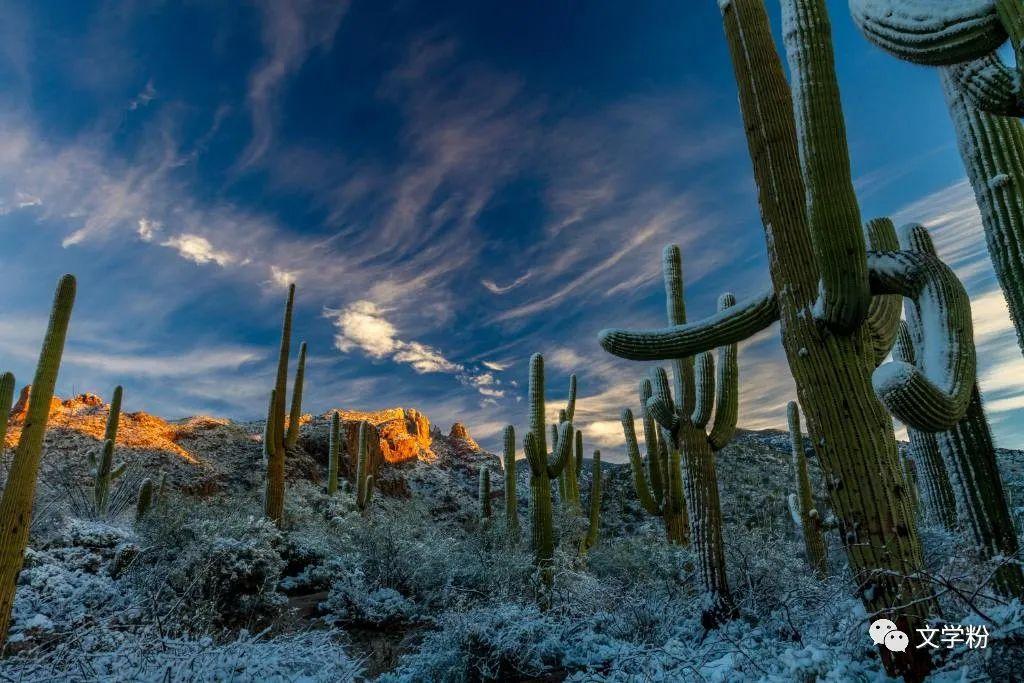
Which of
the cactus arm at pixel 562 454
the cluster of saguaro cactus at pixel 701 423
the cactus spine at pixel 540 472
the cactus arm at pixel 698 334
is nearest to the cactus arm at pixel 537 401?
the cactus spine at pixel 540 472

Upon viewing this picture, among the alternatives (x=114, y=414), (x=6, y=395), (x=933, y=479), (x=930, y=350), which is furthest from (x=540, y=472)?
(x=114, y=414)

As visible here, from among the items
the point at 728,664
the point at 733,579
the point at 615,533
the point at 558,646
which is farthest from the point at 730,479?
the point at 728,664

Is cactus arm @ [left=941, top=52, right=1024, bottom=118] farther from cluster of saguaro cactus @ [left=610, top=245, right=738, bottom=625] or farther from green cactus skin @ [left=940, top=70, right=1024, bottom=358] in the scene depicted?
cluster of saguaro cactus @ [left=610, top=245, right=738, bottom=625]

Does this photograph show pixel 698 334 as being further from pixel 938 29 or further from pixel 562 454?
pixel 562 454

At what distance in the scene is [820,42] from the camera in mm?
3572

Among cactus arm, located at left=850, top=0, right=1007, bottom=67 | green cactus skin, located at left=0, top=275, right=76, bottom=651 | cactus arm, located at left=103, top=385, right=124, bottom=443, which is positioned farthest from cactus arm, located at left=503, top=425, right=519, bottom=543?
cactus arm, located at left=850, top=0, right=1007, bottom=67

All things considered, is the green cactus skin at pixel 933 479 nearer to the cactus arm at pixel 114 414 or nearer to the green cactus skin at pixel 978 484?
the green cactus skin at pixel 978 484

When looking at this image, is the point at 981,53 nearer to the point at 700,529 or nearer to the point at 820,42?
the point at 820,42

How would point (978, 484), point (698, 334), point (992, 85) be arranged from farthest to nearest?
point (978, 484) < point (698, 334) < point (992, 85)

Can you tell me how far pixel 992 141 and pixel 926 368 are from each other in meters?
1.67

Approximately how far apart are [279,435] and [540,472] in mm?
7236

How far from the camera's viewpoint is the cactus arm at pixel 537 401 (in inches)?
398

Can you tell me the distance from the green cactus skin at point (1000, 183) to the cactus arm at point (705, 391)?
4334mm

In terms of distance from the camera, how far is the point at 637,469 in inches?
523
